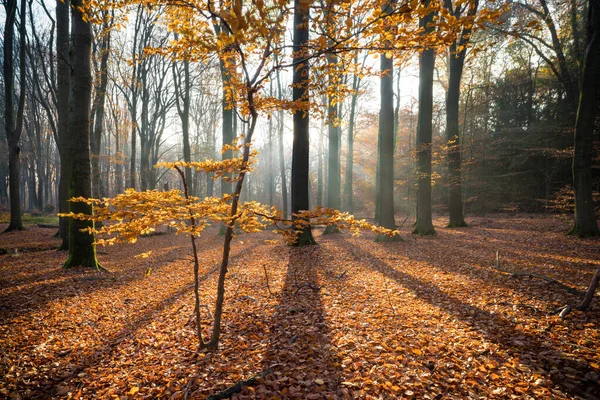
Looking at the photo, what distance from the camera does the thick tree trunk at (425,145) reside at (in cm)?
1076

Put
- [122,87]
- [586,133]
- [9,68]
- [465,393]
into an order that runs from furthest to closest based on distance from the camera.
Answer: [122,87], [9,68], [586,133], [465,393]

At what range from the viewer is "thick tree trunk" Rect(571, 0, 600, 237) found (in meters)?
8.66

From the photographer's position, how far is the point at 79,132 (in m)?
6.38

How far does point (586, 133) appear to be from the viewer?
28.9ft

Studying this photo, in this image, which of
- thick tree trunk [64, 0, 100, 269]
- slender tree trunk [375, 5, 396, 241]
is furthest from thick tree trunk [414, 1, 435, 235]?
thick tree trunk [64, 0, 100, 269]

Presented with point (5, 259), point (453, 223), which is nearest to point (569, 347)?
point (453, 223)

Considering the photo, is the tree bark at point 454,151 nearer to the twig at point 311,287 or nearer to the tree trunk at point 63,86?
the twig at point 311,287

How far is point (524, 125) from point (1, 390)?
78.9 ft

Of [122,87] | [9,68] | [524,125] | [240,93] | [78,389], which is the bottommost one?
[78,389]

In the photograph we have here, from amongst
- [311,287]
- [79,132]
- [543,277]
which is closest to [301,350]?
[311,287]

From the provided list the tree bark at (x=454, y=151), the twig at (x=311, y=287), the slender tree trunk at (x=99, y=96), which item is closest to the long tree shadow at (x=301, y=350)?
the twig at (x=311, y=287)

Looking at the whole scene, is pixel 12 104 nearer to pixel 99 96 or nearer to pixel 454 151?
pixel 99 96

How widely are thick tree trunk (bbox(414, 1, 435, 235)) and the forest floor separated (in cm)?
415

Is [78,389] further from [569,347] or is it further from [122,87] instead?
[122,87]
